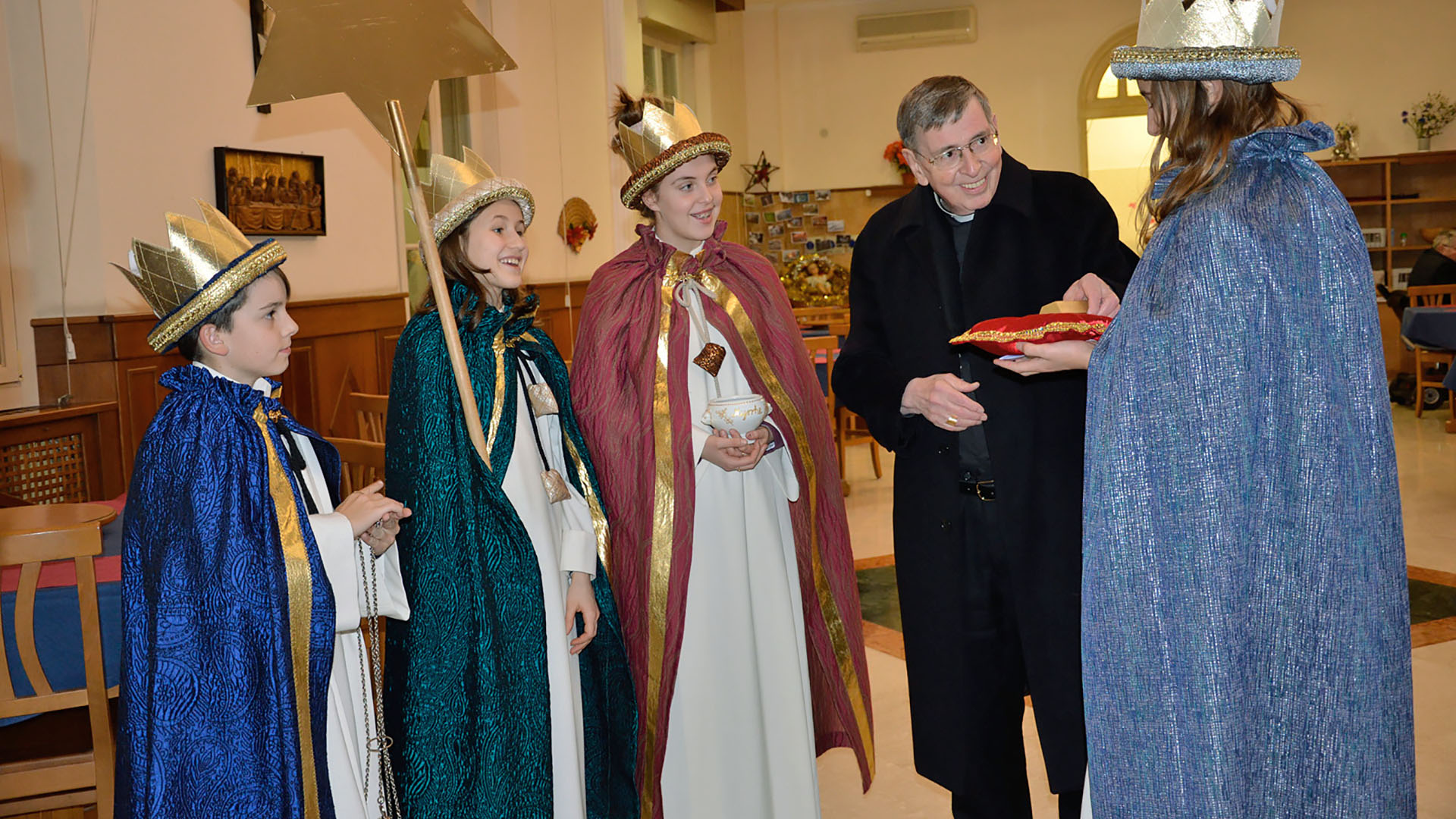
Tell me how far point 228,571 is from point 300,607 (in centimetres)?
15

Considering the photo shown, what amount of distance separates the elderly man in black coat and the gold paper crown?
4.11 ft

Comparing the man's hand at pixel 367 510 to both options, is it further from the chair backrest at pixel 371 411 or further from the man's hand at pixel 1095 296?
the chair backrest at pixel 371 411

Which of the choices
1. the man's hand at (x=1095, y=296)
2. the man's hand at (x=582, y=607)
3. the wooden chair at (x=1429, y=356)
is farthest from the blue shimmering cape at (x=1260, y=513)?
the wooden chair at (x=1429, y=356)

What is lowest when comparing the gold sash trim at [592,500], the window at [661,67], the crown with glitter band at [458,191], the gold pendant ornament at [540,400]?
the gold sash trim at [592,500]

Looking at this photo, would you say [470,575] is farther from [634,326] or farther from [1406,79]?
[1406,79]

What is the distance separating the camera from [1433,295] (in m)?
9.46

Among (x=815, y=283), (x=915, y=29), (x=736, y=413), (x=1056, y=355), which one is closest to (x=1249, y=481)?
(x=1056, y=355)

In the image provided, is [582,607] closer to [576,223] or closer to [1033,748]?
[1033,748]

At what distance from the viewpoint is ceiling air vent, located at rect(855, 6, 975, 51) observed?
39.8ft

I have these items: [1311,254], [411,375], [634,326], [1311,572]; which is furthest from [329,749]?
[1311,254]

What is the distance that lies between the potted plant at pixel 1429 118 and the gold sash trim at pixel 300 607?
11879mm

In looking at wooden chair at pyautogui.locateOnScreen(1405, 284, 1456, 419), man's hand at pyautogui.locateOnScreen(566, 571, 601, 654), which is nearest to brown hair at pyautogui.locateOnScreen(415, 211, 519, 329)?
man's hand at pyautogui.locateOnScreen(566, 571, 601, 654)

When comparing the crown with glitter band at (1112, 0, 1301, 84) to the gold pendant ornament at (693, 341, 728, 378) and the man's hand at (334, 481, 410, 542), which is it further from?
the man's hand at (334, 481, 410, 542)

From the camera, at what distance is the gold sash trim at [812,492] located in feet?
8.57
